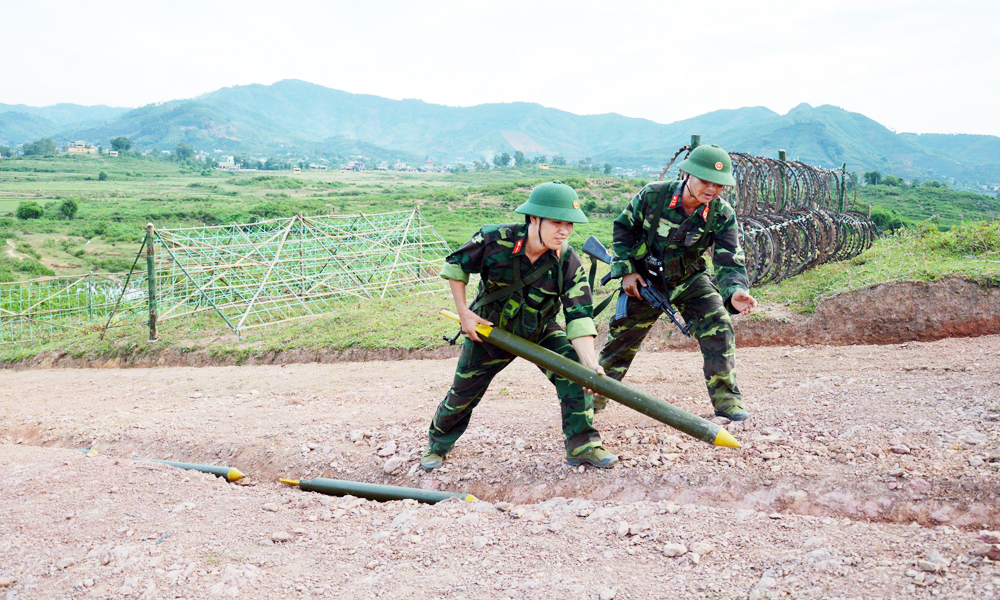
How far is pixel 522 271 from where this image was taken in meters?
4.09

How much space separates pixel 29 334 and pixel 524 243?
1479cm

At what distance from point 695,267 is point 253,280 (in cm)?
1140

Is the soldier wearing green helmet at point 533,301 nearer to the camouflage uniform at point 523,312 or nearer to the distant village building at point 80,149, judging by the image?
the camouflage uniform at point 523,312

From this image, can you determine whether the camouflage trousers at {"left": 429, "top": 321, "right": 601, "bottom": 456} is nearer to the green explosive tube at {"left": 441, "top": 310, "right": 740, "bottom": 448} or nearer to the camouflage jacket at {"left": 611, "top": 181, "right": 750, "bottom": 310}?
the green explosive tube at {"left": 441, "top": 310, "right": 740, "bottom": 448}

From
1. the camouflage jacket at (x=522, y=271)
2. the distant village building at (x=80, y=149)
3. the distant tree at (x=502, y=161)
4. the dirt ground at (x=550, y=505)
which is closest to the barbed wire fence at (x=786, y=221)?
the dirt ground at (x=550, y=505)

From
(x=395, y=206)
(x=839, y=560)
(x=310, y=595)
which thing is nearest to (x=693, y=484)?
(x=839, y=560)

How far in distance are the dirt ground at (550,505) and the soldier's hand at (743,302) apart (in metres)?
0.78

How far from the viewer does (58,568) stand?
3.29 metres

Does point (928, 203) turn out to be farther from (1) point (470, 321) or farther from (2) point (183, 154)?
(2) point (183, 154)

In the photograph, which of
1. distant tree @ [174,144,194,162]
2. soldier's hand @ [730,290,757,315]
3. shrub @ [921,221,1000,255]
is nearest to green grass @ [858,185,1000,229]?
shrub @ [921,221,1000,255]

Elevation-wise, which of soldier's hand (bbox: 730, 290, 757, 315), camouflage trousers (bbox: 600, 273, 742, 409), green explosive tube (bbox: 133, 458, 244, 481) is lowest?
green explosive tube (bbox: 133, 458, 244, 481)

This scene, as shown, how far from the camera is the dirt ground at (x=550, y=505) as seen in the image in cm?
290

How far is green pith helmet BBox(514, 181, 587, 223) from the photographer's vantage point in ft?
12.2

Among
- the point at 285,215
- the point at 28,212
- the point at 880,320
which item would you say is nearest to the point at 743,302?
the point at 880,320
